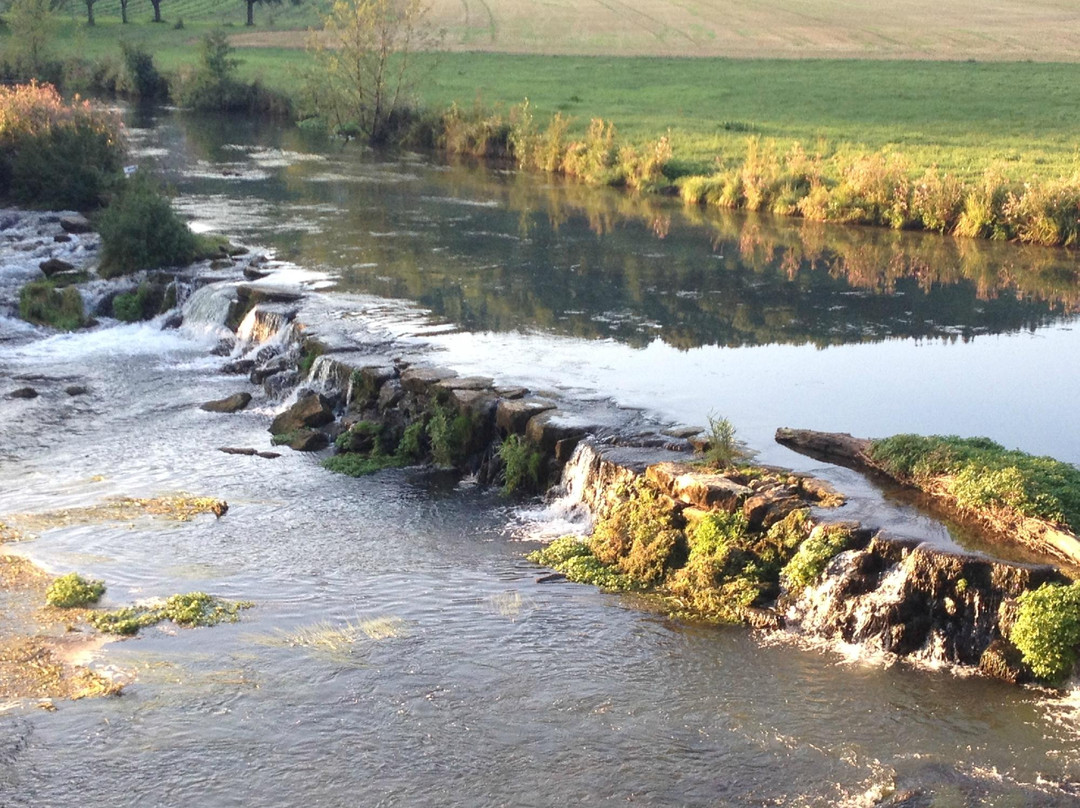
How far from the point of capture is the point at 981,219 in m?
31.2

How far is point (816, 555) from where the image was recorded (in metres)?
12.4

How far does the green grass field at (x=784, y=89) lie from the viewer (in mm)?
41250

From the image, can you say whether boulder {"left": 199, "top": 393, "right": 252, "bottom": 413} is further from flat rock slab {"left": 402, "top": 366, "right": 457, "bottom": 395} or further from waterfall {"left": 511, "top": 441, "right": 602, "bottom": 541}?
waterfall {"left": 511, "top": 441, "right": 602, "bottom": 541}

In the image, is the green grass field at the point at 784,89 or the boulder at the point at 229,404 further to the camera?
the green grass field at the point at 784,89

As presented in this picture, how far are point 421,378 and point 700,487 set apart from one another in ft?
19.8

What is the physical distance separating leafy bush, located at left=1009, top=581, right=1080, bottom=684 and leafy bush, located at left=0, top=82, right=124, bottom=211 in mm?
27831

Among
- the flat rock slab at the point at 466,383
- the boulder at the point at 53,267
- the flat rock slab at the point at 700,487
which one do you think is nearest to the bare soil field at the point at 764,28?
the boulder at the point at 53,267

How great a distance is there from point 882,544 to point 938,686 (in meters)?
1.64

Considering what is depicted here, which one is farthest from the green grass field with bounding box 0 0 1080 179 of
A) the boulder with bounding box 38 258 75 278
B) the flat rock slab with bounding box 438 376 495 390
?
the flat rock slab with bounding box 438 376 495 390

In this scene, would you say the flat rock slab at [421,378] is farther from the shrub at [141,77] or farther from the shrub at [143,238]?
the shrub at [141,77]

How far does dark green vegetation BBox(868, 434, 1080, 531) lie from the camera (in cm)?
1230

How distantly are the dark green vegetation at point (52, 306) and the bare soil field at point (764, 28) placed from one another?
177 feet

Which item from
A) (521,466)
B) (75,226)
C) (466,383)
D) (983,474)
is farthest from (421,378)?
(75,226)

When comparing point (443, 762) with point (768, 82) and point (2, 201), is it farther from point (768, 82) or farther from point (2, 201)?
point (768, 82)
